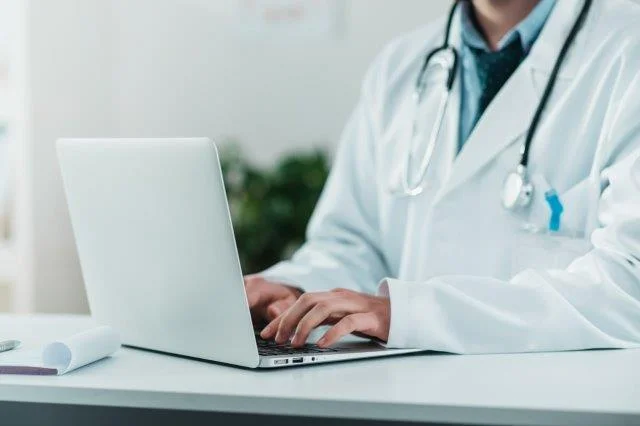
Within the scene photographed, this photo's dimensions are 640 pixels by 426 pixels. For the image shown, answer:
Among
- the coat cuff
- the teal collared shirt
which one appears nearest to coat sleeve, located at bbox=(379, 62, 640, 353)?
the coat cuff

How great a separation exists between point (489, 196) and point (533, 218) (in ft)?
0.29

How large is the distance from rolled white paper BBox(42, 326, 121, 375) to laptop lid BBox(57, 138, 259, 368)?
0.28 ft

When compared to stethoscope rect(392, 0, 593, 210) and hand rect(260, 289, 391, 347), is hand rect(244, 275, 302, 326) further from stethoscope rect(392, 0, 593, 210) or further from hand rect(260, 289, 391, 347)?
stethoscope rect(392, 0, 593, 210)

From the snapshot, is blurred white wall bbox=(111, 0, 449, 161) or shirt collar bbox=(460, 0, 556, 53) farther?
blurred white wall bbox=(111, 0, 449, 161)

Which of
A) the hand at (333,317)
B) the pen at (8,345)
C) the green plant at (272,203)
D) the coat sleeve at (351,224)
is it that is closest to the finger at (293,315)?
the hand at (333,317)

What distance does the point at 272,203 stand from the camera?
3277mm

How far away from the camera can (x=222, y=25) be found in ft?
12.1

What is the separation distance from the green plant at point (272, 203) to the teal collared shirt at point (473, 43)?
5.07 feet

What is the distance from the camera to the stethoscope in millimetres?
1511

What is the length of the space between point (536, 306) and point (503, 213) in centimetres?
39

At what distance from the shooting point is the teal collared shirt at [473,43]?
5.47 ft

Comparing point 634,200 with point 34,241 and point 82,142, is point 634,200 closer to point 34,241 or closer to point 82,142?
point 82,142

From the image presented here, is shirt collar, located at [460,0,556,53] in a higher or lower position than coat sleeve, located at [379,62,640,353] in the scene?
higher

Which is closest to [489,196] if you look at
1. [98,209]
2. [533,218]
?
[533,218]
